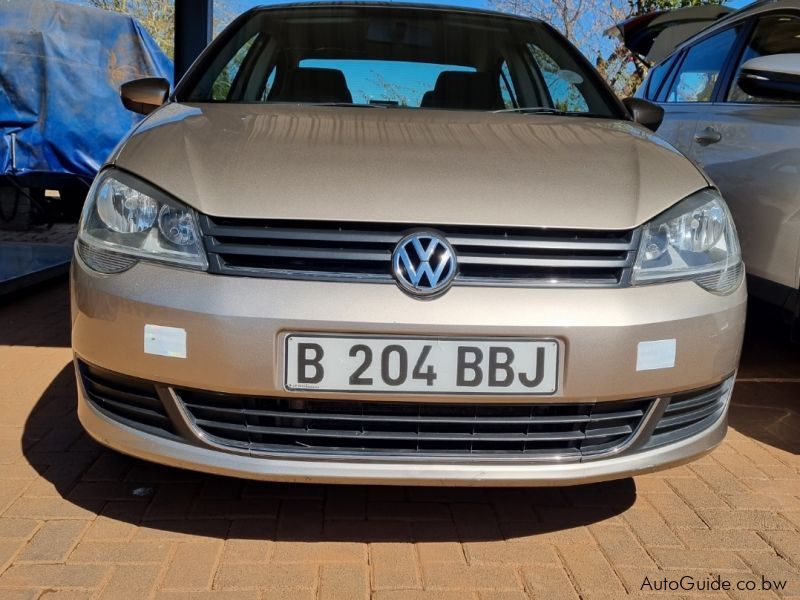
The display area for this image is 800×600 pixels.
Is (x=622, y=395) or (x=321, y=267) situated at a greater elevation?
(x=321, y=267)

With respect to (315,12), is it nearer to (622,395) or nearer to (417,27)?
(417,27)

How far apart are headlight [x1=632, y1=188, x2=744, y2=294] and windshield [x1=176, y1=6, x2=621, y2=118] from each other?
0.89 metres

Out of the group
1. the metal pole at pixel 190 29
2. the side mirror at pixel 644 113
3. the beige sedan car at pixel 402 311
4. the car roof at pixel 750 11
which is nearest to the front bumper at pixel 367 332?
the beige sedan car at pixel 402 311

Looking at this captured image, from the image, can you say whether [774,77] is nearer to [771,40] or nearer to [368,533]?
[771,40]

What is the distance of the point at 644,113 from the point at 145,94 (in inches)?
71.8

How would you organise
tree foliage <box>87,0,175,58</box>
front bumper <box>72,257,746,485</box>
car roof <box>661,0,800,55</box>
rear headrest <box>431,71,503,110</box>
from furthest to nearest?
tree foliage <box>87,0,175,58</box>, car roof <box>661,0,800,55</box>, rear headrest <box>431,71,503,110</box>, front bumper <box>72,257,746,485</box>

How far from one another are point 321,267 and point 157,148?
0.64 metres

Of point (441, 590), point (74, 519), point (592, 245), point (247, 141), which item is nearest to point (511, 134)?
point (592, 245)

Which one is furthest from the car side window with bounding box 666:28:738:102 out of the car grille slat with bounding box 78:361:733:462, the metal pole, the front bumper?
the metal pole

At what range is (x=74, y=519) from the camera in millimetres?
2293

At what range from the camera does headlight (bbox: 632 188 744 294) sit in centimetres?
207

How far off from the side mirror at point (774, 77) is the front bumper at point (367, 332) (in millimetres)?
1329

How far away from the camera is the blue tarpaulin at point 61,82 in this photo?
26.6 ft

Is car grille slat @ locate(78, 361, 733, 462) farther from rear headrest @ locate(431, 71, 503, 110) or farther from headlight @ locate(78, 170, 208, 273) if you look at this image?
rear headrest @ locate(431, 71, 503, 110)
